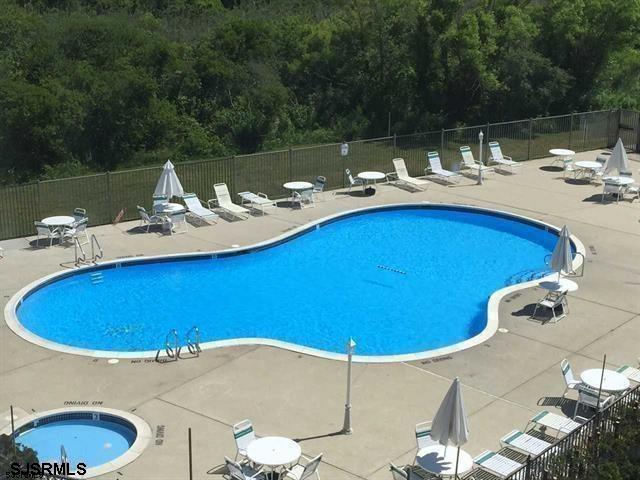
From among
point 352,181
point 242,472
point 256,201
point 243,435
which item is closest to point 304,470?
point 242,472

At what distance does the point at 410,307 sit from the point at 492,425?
592 cm

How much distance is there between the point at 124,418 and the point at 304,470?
340 cm

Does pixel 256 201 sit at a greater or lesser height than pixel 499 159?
lesser

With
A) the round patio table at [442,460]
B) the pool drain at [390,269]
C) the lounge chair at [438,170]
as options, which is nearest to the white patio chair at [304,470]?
the round patio table at [442,460]

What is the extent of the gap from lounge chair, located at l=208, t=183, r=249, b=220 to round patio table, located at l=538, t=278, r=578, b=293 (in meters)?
9.08

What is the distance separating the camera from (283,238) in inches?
907

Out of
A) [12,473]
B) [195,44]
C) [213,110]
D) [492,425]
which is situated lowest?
[492,425]

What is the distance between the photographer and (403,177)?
2791 centimetres

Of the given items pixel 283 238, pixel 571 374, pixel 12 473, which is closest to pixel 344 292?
pixel 283 238

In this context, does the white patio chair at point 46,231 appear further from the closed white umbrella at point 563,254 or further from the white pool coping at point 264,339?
the closed white umbrella at point 563,254

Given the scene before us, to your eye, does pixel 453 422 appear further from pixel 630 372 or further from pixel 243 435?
pixel 630 372

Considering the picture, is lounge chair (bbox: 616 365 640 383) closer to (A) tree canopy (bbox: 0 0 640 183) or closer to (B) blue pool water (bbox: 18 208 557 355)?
(B) blue pool water (bbox: 18 208 557 355)

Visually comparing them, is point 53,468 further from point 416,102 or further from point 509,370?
point 416,102

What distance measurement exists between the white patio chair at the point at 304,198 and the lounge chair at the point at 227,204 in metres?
1.72
